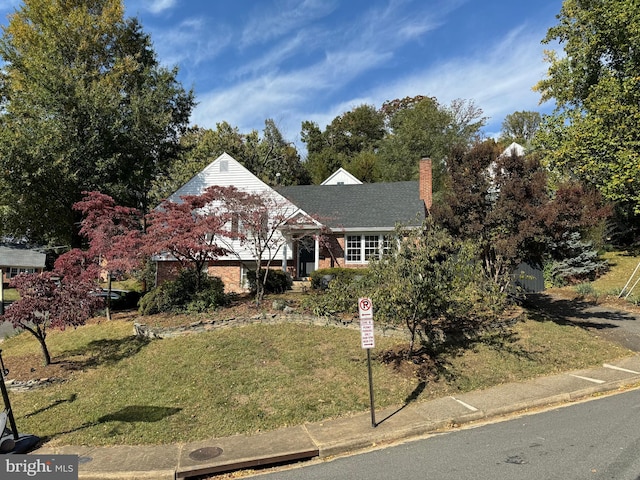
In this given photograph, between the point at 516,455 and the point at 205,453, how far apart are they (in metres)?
4.51

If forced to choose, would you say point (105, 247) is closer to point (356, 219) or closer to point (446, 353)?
point (446, 353)

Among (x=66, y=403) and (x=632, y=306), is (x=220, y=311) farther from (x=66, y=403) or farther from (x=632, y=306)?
(x=632, y=306)

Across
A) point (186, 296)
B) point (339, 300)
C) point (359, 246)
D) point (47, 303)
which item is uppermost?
point (359, 246)

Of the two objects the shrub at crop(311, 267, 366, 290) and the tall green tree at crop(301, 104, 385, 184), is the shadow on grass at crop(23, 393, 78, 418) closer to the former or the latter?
the shrub at crop(311, 267, 366, 290)

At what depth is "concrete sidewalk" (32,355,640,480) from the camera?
19.6 feet

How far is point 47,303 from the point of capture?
10109 millimetres

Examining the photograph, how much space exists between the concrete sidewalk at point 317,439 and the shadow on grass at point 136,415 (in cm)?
78

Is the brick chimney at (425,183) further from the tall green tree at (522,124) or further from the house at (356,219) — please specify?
the tall green tree at (522,124)

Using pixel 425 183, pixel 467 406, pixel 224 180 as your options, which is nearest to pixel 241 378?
pixel 467 406

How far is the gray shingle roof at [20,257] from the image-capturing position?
4478cm

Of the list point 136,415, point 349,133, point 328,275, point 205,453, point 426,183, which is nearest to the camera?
point 205,453

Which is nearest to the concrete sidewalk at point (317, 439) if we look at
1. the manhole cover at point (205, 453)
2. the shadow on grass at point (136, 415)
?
the manhole cover at point (205, 453)

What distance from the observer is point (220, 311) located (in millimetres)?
13492

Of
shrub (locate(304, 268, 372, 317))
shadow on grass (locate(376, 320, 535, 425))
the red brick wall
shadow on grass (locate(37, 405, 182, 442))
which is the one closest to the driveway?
shadow on grass (locate(376, 320, 535, 425))
